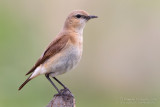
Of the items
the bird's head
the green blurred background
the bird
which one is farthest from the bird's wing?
the green blurred background

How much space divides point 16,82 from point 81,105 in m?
1.52

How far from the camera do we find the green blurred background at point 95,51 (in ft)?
37.9

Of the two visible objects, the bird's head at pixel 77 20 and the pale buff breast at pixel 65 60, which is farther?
the bird's head at pixel 77 20

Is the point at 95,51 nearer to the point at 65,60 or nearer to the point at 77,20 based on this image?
the point at 77,20

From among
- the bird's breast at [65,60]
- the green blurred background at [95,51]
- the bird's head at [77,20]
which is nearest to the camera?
the bird's breast at [65,60]

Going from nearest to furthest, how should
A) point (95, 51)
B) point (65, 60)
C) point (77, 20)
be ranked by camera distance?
point (65, 60)
point (77, 20)
point (95, 51)

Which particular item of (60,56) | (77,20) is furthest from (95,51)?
(60,56)

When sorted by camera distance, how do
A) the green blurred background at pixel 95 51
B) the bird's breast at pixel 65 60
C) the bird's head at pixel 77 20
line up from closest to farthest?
the bird's breast at pixel 65 60, the bird's head at pixel 77 20, the green blurred background at pixel 95 51

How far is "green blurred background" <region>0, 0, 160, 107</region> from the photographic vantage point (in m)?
11.6

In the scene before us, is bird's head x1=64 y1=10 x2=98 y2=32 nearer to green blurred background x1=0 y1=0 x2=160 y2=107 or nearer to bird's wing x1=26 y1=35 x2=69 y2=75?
bird's wing x1=26 y1=35 x2=69 y2=75

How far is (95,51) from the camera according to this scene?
12.9 metres

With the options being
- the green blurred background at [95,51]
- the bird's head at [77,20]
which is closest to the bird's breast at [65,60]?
the bird's head at [77,20]

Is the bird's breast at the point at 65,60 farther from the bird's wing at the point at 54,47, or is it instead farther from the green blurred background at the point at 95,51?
the green blurred background at the point at 95,51

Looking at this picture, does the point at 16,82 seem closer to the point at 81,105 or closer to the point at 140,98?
the point at 81,105
